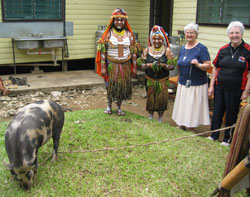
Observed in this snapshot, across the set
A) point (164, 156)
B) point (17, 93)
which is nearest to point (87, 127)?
point (164, 156)

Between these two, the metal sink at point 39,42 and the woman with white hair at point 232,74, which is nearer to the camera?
the woman with white hair at point 232,74

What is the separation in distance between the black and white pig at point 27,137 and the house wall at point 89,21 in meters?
6.07

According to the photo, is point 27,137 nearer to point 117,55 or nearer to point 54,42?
point 117,55

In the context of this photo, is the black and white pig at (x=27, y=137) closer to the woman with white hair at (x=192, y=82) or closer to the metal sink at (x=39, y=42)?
the woman with white hair at (x=192, y=82)

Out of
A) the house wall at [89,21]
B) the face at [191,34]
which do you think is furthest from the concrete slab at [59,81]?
the face at [191,34]

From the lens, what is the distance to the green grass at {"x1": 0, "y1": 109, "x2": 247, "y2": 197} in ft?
10.6

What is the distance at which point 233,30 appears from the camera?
13.3 feet

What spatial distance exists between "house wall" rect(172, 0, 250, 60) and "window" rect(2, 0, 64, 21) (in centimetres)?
349

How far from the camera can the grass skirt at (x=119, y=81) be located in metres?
5.24

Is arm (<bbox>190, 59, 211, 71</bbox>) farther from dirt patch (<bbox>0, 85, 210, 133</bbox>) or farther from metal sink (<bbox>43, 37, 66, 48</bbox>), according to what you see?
metal sink (<bbox>43, 37, 66, 48</bbox>)

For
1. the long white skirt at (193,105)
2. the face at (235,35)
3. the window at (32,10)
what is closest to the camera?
the face at (235,35)

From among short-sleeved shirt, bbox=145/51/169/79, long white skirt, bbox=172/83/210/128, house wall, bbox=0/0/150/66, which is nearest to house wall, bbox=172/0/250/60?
house wall, bbox=0/0/150/66

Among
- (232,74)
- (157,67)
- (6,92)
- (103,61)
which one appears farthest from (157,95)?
(6,92)

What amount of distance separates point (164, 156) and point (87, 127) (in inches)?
59.8
